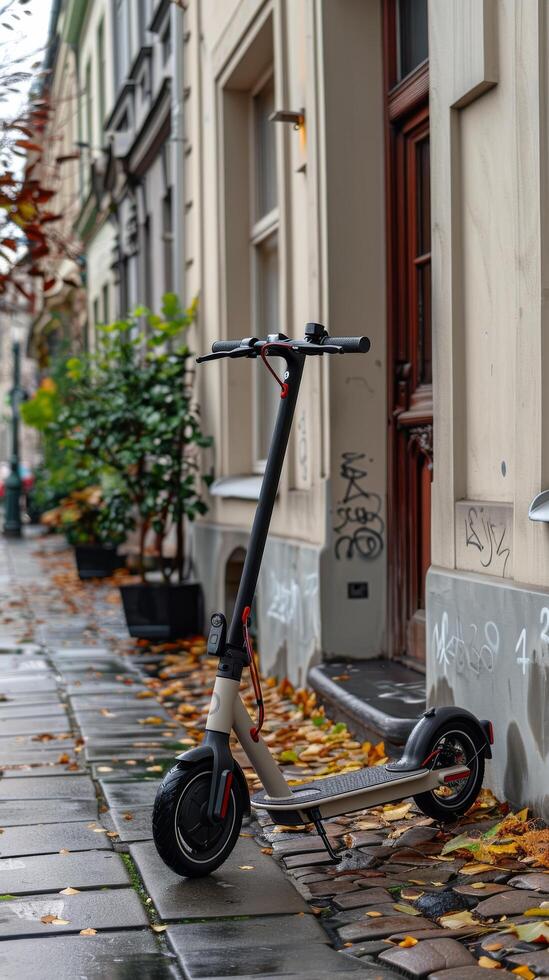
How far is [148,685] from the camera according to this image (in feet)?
26.2

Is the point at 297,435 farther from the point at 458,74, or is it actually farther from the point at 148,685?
the point at 458,74

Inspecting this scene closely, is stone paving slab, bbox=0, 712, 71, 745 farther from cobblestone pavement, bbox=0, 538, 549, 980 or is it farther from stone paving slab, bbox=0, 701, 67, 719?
cobblestone pavement, bbox=0, 538, 549, 980

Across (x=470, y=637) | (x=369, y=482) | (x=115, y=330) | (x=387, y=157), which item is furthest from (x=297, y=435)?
(x=115, y=330)

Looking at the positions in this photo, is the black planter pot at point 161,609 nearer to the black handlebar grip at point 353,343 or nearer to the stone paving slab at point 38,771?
the stone paving slab at point 38,771

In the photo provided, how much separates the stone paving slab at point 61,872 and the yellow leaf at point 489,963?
1.27m

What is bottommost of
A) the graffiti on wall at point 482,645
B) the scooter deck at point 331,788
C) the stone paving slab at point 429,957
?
the stone paving slab at point 429,957

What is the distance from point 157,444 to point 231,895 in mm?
6298

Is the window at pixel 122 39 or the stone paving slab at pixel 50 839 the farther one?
the window at pixel 122 39

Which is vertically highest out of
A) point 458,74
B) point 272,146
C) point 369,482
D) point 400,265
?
point 272,146

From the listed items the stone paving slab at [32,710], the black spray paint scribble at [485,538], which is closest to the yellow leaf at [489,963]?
the black spray paint scribble at [485,538]

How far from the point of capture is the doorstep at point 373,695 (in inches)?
214

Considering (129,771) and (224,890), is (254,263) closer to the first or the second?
(129,771)

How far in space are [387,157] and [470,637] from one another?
3076 mm

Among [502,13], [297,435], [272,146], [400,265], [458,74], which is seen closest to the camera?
[502,13]
